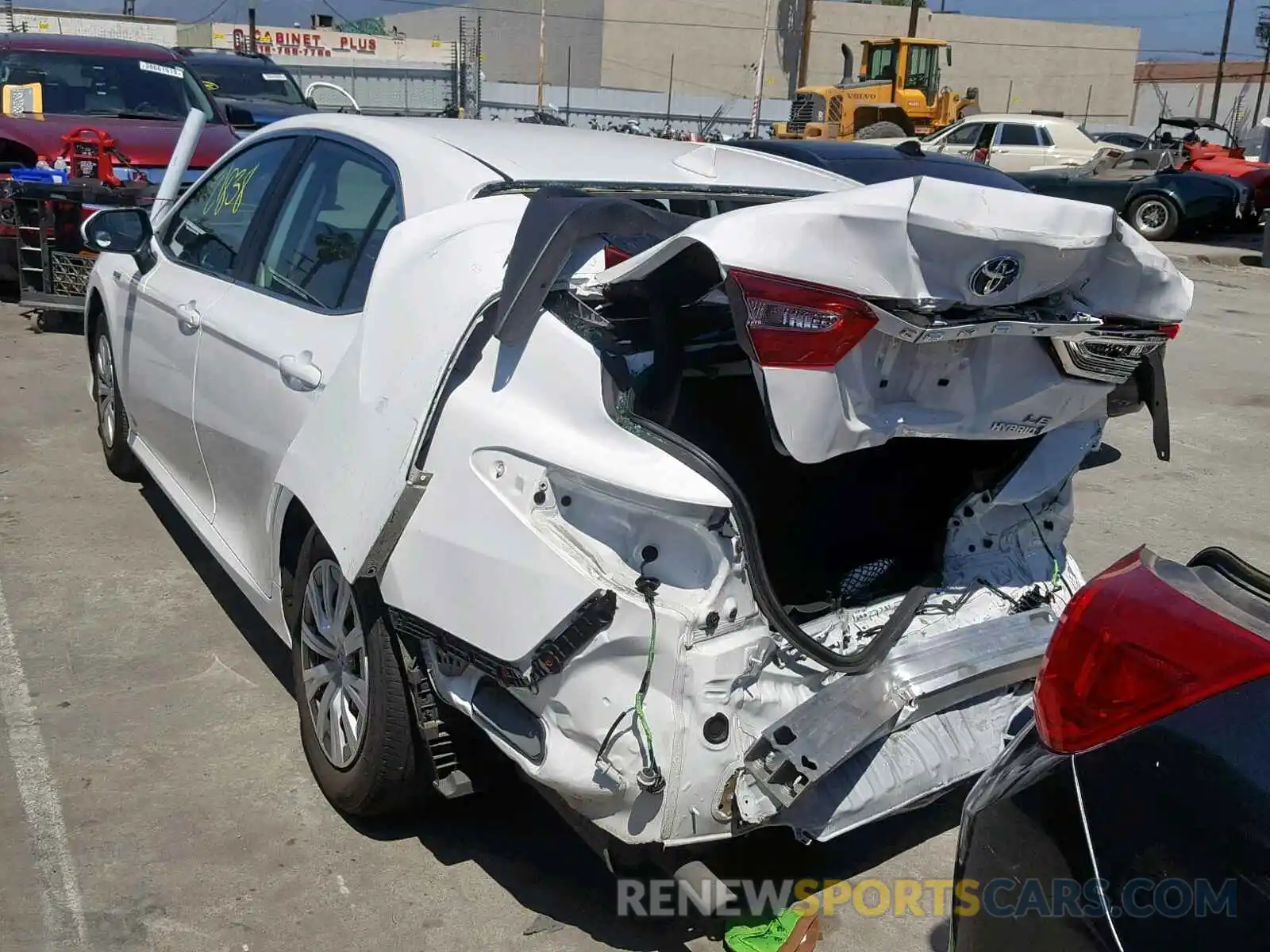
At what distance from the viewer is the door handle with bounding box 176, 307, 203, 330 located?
3943 millimetres

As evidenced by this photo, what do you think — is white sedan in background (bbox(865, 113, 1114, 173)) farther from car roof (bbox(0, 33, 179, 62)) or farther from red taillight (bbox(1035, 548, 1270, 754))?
red taillight (bbox(1035, 548, 1270, 754))

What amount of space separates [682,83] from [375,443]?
68930 mm

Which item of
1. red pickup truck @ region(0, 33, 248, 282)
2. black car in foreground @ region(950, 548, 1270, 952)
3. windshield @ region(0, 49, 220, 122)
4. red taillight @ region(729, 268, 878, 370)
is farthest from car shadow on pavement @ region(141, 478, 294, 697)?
windshield @ region(0, 49, 220, 122)

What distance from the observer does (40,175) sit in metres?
8.70

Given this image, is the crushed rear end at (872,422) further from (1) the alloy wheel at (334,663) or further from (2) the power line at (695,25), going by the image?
(2) the power line at (695,25)

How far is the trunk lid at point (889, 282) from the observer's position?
2322 millimetres

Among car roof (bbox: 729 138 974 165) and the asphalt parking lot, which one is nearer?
the asphalt parking lot

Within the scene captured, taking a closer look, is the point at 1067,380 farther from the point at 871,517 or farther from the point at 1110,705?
the point at 1110,705

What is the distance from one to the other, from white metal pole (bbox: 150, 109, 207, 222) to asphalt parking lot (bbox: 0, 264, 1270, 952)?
1.40 m

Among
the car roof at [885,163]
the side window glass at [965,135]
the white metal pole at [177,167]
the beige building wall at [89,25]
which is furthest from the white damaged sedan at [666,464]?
the beige building wall at [89,25]

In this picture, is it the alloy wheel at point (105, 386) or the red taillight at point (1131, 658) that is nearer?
the red taillight at point (1131, 658)

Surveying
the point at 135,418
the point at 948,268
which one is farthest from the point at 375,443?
the point at 135,418

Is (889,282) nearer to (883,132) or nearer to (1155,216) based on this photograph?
(1155,216)

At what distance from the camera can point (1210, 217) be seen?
17875mm
